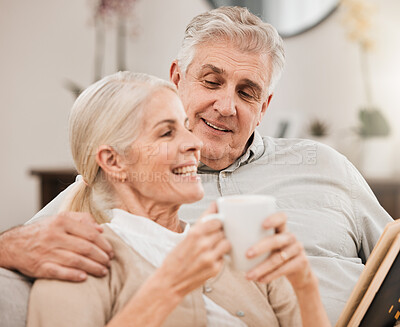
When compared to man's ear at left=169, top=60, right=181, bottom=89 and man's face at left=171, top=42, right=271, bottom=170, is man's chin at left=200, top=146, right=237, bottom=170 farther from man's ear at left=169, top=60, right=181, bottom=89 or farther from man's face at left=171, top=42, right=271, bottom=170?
man's ear at left=169, top=60, right=181, bottom=89

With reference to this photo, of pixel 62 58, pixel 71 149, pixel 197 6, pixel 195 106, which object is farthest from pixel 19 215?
pixel 71 149

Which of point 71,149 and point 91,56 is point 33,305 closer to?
point 71,149

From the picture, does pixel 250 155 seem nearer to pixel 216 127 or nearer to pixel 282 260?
→ pixel 216 127

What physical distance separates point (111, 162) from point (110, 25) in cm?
282

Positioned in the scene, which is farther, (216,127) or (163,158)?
(216,127)

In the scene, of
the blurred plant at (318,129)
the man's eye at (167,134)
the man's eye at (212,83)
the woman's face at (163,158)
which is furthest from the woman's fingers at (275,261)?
the blurred plant at (318,129)

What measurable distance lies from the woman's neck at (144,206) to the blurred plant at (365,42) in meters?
2.39

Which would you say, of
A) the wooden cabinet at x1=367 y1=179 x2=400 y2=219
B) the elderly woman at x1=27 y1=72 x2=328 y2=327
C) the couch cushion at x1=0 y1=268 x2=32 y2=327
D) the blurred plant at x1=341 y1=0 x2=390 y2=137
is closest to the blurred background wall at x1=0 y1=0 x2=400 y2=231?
the blurred plant at x1=341 y1=0 x2=390 y2=137

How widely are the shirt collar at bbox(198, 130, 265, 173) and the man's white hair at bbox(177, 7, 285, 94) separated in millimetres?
257

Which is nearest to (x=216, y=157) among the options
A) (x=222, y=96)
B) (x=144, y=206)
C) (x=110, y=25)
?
(x=222, y=96)

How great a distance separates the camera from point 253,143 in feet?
5.94

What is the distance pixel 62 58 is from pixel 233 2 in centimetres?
129

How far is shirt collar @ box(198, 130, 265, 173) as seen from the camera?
5.71 feet

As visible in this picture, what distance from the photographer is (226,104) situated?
1.68 metres
